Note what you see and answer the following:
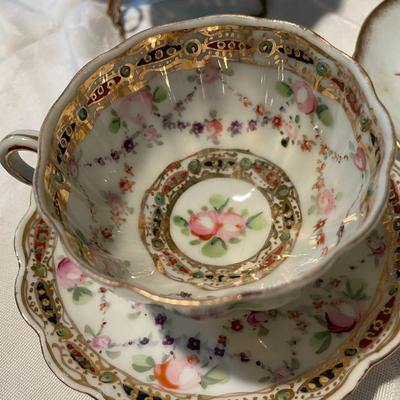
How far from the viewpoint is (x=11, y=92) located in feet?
3.15

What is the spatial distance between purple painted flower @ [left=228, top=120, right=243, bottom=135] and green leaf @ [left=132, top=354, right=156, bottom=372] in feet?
1.13

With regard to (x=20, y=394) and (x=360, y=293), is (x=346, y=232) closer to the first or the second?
(x=360, y=293)

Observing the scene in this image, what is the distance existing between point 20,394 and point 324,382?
1.13ft

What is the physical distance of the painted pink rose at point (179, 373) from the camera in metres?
0.60

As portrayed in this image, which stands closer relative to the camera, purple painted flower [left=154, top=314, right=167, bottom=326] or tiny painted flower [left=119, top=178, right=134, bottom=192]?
purple painted flower [left=154, top=314, right=167, bottom=326]

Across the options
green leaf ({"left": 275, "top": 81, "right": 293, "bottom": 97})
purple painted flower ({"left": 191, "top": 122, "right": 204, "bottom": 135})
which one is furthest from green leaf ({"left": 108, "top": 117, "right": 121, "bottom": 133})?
green leaf ({"left": 275, "top": 81, "right": 293, "bottom": 97})

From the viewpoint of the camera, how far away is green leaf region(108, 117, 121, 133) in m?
0.77

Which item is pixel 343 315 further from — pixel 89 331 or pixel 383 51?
pixel 383 51

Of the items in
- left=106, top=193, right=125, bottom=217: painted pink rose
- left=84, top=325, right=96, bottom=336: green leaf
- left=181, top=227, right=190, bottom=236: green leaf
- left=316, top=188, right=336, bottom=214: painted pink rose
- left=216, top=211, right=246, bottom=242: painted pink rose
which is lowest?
left=84, top=325, right=96, bottom=336: green leaf

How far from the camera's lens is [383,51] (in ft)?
2.73

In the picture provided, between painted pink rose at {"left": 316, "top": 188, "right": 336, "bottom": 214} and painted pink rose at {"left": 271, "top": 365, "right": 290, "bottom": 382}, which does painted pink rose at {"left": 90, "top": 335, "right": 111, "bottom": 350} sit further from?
painted pink rose at {"left": 316, "top": 188, "right": 336, "bottom": 214}

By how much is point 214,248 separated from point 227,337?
149mm

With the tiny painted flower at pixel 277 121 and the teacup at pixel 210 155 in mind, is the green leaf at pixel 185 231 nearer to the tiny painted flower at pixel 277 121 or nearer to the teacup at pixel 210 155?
the teacup at pixel 210 155

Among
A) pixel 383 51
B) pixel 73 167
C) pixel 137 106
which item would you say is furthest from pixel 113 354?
pixel 383 51
